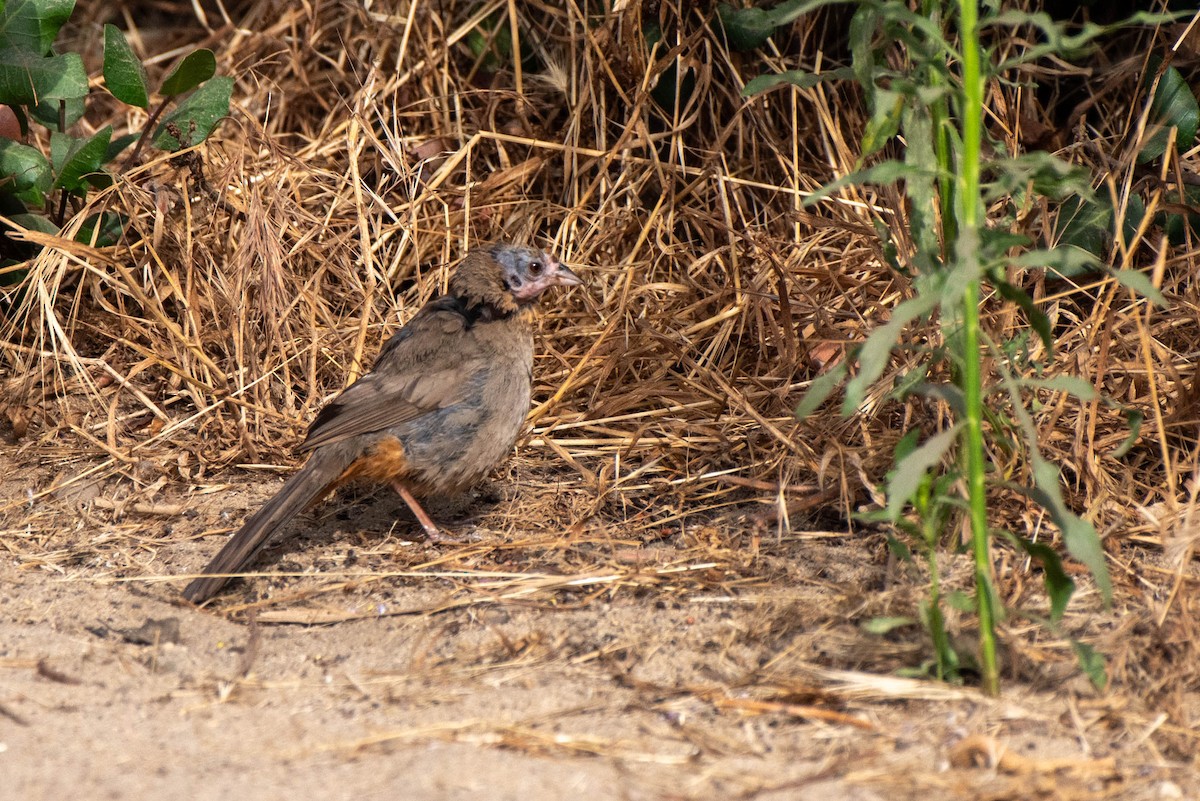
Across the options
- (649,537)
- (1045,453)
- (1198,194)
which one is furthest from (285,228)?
(1198,194)

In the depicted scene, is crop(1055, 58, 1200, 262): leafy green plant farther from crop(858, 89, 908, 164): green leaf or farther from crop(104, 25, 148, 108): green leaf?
crop(104, 25, 148, 108): green leaf

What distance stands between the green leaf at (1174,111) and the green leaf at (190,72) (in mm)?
3499

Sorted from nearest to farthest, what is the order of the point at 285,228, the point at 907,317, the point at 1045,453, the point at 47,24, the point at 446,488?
the point at 907,317, the point at 1045,453, the point at 446,488, the point at 47,24, the point at 285,228

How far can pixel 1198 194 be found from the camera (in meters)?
4.66

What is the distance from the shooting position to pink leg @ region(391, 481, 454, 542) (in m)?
4.32

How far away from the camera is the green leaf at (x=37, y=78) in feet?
15.9

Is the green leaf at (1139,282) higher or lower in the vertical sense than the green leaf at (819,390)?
higher

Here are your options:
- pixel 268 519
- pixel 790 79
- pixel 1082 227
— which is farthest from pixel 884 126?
pixel 268 519

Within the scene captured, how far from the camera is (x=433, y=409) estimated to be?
4.49 metres

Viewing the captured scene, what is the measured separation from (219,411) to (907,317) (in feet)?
10.5

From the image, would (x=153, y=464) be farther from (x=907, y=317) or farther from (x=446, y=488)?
(x=907, y=317)

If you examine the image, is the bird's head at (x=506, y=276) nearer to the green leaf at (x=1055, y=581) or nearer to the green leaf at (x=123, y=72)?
the green leaf at (x=123, y=72)

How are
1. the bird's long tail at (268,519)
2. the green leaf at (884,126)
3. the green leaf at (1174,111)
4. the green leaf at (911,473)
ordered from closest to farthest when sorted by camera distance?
the green leaf at (911,473) < the green leaf at (884,126) < the bird's long tail at (268,519) < the green leaf at (1174,111)

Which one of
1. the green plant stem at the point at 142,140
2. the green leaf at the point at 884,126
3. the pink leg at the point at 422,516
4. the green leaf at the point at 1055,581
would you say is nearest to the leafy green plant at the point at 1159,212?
the green leaf at the point at 884,126
